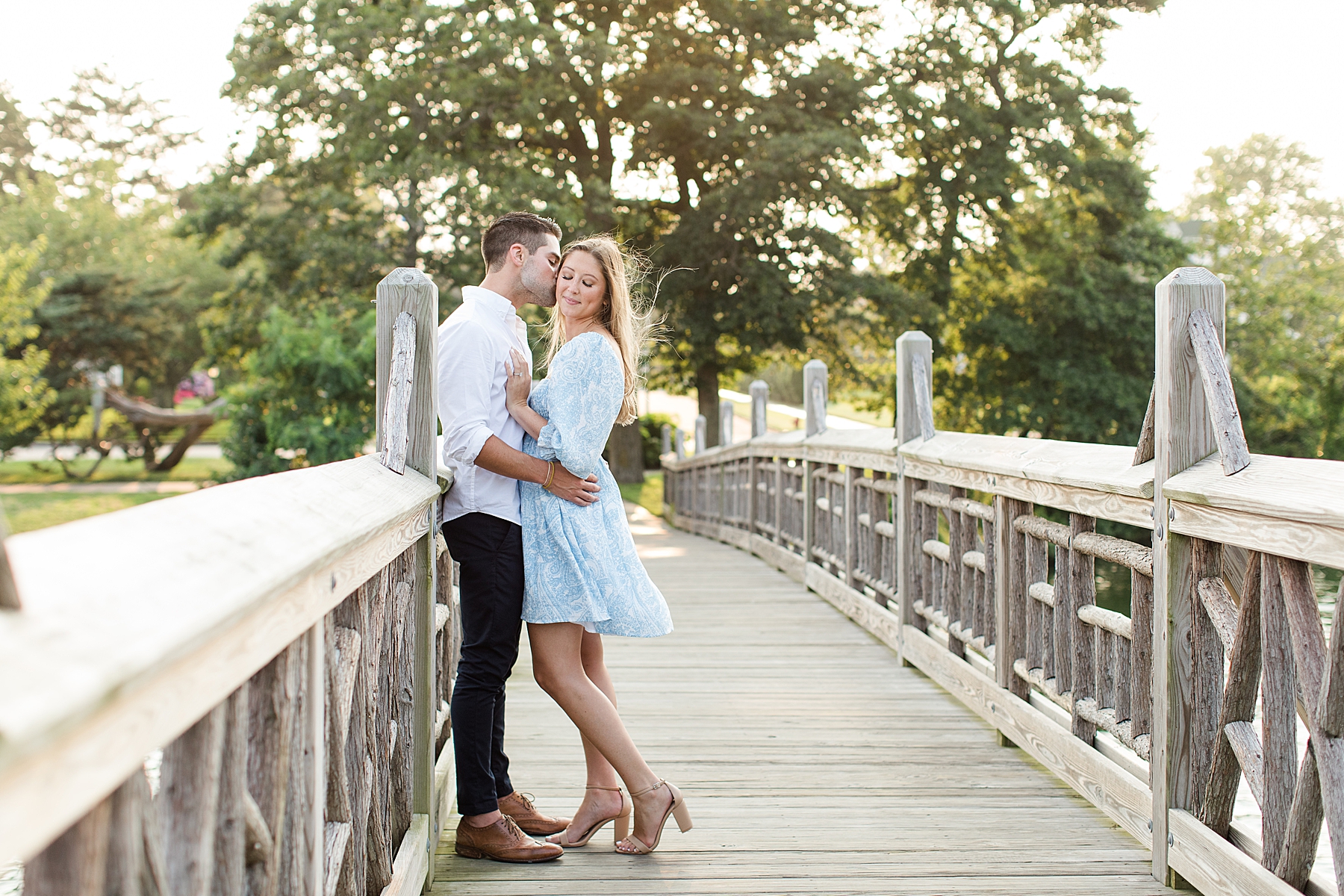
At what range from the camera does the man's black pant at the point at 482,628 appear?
9.78 ft

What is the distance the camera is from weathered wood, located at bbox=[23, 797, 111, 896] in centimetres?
96

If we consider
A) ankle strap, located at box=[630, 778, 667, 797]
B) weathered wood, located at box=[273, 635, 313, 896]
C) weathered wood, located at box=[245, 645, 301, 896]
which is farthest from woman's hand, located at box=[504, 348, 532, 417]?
weathered wood, located at box=[245, 645, 301, 896]

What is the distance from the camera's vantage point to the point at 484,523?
3006 mm

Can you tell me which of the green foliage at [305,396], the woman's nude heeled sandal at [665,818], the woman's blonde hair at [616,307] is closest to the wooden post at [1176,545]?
the woman's nude heeled sandal at [665,818]

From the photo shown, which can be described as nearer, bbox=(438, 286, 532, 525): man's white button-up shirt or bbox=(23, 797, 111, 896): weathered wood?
bbox=(23, 797, 111, 896): weathered wood

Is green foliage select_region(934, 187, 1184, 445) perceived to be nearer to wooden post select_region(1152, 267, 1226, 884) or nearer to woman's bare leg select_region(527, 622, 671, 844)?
wooden post select_region(1152, 267, 1226, 884)

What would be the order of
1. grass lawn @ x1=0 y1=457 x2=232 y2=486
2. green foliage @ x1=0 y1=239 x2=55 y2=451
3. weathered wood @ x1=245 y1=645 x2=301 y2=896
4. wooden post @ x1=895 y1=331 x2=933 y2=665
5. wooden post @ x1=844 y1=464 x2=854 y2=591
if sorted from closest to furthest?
weathered wood @ x1=245 y1=645 x2=301 y2=896 → wooden post @ x1=895 y1=331 x2=933 y2=665 → wooden post @ x1=844 y1=464 x2=854 y2=591 → green foliage @ x1=0 y1=239 x2=55 y2=451 → grass lawn @ x1=0 y1=457 x2=232 y2=486

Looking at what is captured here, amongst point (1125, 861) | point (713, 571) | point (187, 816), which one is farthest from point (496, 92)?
point (187, 816)

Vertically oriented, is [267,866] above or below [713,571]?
above

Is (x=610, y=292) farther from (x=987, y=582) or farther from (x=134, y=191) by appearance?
(x=134, y=191)

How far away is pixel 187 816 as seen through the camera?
4.04ft

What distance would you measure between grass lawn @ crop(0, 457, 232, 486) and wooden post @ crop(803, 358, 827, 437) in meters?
19.1

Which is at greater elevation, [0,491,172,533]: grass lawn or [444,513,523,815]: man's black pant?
[444,513,523,815]: man's black pant

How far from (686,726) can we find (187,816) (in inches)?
137
